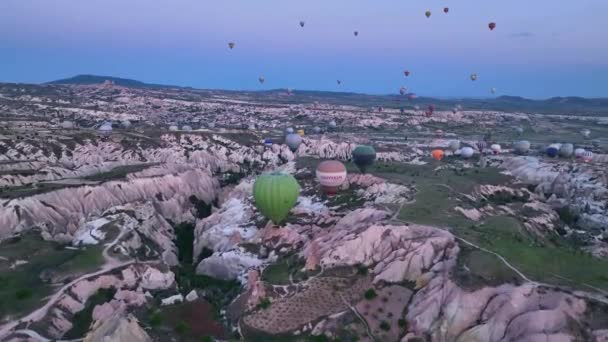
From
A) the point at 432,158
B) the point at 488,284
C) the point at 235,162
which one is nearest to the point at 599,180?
the point at 432,158

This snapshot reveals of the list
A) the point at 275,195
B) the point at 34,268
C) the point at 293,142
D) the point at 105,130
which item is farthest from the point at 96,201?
the point at 105,130

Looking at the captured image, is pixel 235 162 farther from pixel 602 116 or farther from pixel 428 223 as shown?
pixel 602 116

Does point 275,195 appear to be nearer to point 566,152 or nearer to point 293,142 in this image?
point 293,142

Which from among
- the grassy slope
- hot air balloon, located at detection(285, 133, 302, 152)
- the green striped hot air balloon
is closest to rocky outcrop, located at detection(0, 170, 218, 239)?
the green striped hot air balloon

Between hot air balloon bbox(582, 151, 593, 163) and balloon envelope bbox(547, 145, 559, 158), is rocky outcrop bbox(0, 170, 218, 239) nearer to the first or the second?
balloon envelope bbox(547, 145, 559, 158)

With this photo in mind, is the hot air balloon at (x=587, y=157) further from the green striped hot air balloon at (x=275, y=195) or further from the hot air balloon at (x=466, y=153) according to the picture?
the green striped hot air balloon at (x=275, y=195)

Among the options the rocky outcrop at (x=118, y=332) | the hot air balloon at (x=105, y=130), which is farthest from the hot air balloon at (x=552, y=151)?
the rocky outcrop at (x=118, y=332)
